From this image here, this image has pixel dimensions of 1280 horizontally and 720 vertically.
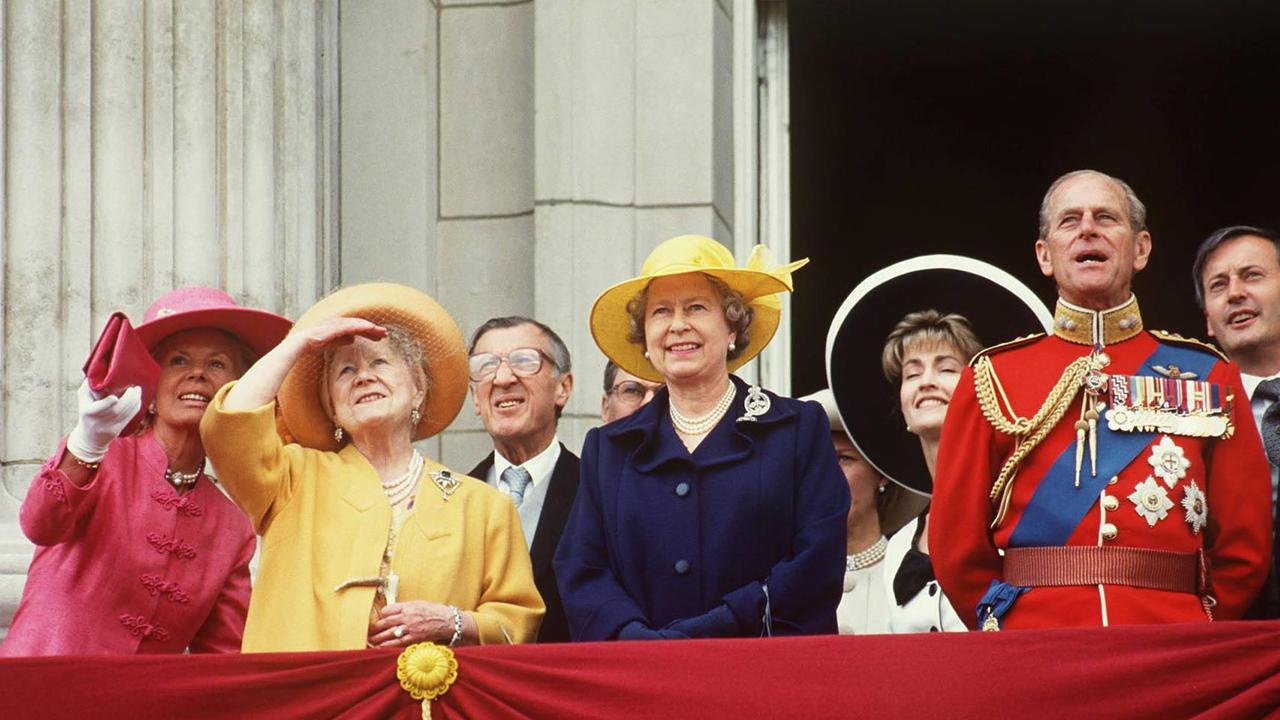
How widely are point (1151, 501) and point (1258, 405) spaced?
691 millimetres

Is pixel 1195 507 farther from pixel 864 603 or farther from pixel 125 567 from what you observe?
pixel 125 567

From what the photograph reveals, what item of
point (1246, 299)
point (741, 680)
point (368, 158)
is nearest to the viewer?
point (741, 680)

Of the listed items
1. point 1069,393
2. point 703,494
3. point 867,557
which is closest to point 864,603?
point 867,557

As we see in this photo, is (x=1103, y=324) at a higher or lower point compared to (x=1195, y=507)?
higher

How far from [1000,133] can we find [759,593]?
21.0ft

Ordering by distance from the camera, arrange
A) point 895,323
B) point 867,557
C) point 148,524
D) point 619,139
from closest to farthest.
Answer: point 148,524 < point 895,323 < point 867,557 < point 619,139

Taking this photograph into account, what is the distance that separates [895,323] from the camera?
6945mm

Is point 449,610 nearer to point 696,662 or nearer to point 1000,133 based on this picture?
point 696,662

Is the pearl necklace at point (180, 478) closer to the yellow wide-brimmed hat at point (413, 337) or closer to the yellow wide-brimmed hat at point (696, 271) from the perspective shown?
the yellow wide-brimmed hat at point (413, 337)

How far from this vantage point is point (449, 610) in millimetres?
5844

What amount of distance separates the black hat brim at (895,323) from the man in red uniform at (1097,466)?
0.92 m

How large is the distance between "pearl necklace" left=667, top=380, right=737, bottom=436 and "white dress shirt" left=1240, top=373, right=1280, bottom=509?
123 centimetres

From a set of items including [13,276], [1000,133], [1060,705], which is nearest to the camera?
[1060,705]

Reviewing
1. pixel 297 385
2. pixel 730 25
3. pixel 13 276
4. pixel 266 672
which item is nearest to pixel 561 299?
pixel 730 25
